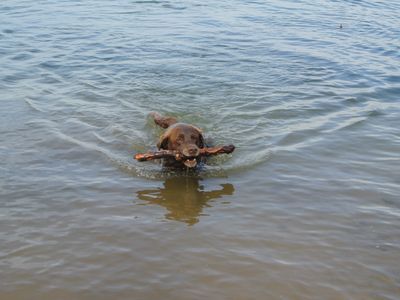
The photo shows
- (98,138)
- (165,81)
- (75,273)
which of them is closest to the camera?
(75,273)

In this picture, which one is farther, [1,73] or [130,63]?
[130,63]

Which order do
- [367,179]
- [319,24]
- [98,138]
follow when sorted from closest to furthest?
[367,179] → [98,138] → [319,24]

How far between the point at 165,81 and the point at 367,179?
18.1ft

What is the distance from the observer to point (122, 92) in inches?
416

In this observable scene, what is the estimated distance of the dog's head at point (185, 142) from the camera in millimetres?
6688

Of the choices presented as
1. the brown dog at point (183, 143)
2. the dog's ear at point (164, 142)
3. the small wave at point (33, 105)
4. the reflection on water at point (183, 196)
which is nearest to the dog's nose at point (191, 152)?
the brown dog at point (183, 143)

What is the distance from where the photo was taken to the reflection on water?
237 inches

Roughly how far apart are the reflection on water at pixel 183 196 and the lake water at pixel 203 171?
0.08 feet

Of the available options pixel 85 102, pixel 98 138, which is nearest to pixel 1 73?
pixel 85 102

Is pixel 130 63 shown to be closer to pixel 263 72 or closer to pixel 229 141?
pixel 263 72

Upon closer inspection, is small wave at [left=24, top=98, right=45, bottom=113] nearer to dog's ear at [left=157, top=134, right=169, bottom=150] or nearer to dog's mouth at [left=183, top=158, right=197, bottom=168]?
dog's ear at [left=157, top=134, right=169, bottom=150]

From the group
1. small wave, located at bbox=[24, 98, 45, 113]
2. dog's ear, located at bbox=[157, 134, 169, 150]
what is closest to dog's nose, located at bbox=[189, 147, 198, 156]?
dog's ear, located at bbox=[157, 134, 169, 150]

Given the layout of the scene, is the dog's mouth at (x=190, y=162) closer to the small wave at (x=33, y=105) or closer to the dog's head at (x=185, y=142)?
the dog's head at (x=185, y=142)

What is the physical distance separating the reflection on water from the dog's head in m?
0.27
